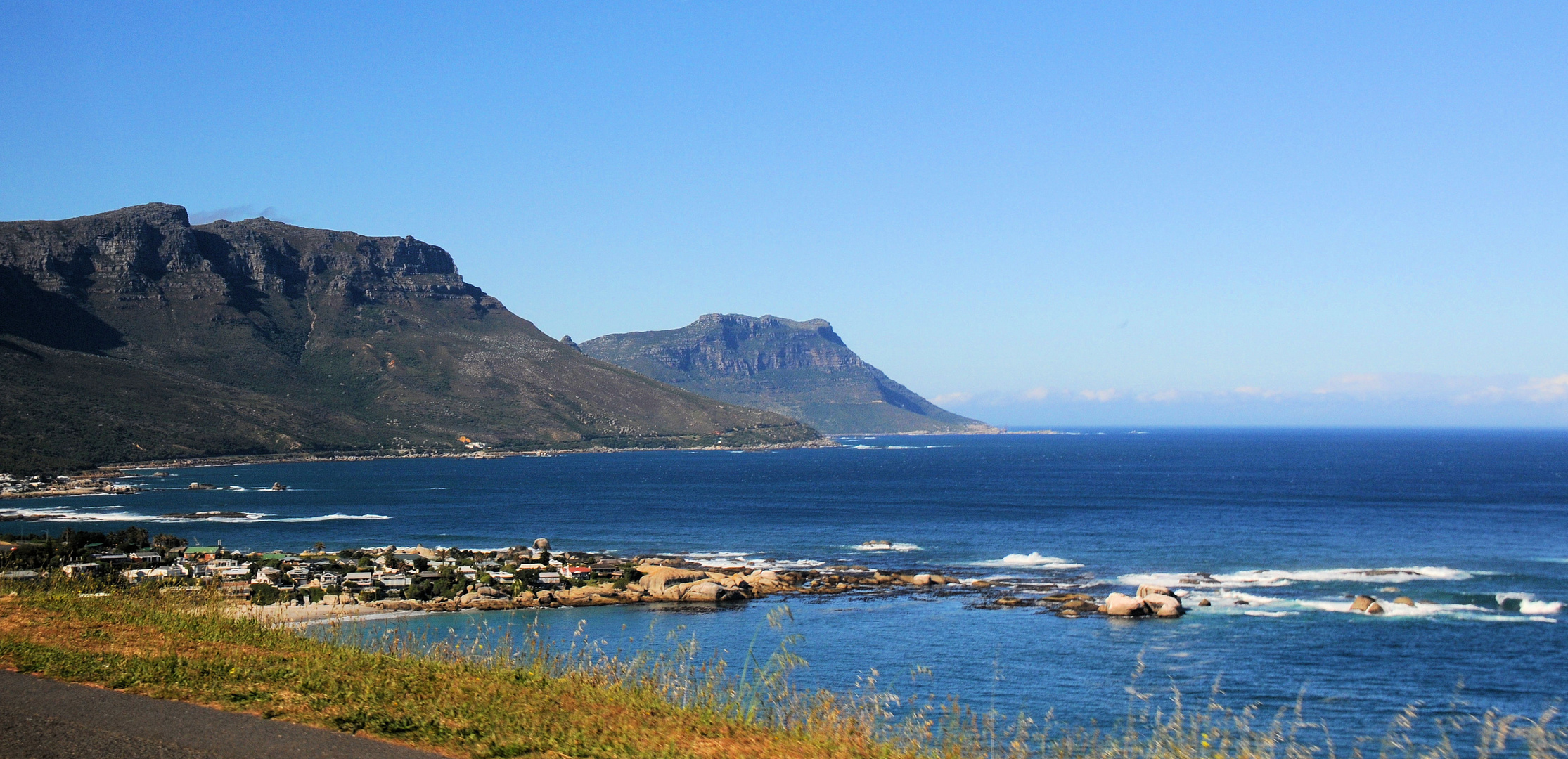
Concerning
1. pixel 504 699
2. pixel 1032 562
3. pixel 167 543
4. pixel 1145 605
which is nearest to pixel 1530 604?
pixel 1145 605

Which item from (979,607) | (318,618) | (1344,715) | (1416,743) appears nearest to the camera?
(1416,743)

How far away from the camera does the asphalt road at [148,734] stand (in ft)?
25.4

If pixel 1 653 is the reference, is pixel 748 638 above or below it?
below

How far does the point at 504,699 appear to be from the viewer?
31.7ft

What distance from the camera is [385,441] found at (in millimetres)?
177500

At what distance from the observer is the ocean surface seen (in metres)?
29.8

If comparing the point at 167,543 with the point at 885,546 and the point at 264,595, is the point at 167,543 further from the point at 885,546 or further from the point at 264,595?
the point at 885,546

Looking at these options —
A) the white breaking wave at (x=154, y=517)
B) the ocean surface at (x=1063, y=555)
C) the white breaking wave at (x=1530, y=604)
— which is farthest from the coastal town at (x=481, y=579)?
the white breaking wave at (x=154, y=517)

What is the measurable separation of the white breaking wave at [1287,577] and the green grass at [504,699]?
37924 mm

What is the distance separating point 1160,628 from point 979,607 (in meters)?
6.89

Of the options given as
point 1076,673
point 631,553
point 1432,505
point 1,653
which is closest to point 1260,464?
point 1432,505

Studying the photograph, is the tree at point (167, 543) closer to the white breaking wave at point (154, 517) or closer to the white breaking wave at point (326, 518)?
the white breaking wave at point (154, 517)

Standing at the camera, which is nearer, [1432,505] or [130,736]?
[130,736]

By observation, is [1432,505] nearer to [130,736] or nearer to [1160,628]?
[1160,628]
